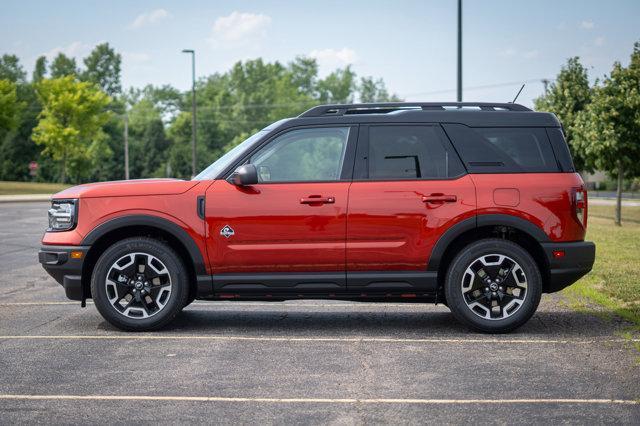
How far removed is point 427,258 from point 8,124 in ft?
198

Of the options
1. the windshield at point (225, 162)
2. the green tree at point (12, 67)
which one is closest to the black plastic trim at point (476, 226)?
the windshield at point (225, 162)

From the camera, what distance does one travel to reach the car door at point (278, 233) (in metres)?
7.58

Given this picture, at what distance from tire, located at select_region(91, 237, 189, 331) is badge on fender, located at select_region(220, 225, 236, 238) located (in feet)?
1.53

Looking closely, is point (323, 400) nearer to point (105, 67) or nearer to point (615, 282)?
point (615, 282)

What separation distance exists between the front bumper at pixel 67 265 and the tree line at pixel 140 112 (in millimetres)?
63098

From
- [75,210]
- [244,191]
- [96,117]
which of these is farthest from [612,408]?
[96,117]

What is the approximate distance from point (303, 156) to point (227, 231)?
949 mm

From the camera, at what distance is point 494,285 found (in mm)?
7672

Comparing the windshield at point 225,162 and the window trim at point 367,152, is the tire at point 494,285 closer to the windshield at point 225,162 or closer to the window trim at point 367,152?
the window trim at point 367,152

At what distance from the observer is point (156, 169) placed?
112 metres

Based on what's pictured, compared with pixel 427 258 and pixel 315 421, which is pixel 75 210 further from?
pixel 315 421

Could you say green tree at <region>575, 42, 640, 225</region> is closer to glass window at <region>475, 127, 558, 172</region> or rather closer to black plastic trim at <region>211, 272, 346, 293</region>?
glass window at <region>475, 127, 558, 172</region>

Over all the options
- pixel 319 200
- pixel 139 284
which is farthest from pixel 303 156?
pixel 139 284

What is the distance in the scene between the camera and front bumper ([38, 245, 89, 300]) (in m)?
7.73
